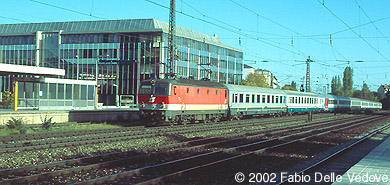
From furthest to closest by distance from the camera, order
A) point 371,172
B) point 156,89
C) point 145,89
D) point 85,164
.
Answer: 1. point 145,89
2. point 156,89
3. point 85,164
4. point 371,172

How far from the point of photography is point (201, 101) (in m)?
27.2

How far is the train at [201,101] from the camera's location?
24.1 meters

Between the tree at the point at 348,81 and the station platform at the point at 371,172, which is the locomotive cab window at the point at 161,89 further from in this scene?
the tree at the point at 348,81

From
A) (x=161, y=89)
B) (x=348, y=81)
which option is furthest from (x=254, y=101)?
(x=348, y=81)

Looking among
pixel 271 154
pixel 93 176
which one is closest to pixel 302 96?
pixel 271 154

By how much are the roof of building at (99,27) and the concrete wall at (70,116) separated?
37.8 metres

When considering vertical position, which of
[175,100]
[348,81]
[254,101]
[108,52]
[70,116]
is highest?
[108,52]

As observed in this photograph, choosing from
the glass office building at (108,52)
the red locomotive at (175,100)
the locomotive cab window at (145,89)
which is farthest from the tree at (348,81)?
the locomotive cab window at (145,89)

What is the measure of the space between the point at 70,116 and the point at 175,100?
8.62 metres

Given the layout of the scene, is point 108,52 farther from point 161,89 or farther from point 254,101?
point 161,89

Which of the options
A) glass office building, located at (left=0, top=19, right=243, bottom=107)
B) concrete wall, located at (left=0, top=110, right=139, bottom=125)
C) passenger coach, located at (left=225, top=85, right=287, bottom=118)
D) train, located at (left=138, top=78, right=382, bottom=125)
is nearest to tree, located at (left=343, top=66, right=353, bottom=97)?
glass office building, located at (left=0, top=19, right=243, bottom=107)

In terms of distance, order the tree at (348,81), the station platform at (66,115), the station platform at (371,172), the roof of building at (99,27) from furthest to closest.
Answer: the tree at (348,81) → the roof of building at (99,27) → the station platform at (66,115) → the station platform at (371,172)

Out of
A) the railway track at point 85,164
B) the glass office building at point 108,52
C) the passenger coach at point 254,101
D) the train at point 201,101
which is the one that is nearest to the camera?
the railway track at point 85,164

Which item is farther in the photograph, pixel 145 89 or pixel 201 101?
pixel 201 101
